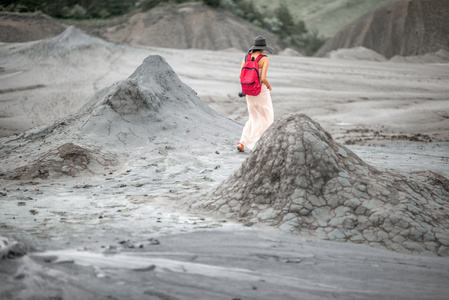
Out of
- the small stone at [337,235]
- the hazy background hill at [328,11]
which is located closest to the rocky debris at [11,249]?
the small stone at [337,235]

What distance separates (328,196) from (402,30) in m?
26.2

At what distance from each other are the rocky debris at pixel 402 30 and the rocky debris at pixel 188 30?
5.36m

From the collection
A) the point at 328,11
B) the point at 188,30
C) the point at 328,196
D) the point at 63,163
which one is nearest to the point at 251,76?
the point at 328,196

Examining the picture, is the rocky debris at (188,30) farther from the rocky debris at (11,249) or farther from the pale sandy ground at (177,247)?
the rocky debris at (11,249)

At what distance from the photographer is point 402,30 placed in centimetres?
2603

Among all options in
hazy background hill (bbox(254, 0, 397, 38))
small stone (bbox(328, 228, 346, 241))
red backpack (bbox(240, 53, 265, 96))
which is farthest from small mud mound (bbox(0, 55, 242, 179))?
hazy background hill (bbox(254, 0, 397, 38))

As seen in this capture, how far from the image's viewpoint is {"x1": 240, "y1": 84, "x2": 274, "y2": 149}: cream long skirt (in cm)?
569

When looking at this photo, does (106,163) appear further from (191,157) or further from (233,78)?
(233,78)

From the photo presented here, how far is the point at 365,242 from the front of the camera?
2.98 metres

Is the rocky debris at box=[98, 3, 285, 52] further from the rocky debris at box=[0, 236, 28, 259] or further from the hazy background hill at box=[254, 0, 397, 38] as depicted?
the rocky debris at box=[0, 236, 28, 259]

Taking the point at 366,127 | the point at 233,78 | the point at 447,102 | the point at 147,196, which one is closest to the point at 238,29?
the point at 233,78

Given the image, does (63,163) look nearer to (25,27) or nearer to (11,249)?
(11,249)

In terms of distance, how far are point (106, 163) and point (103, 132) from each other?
35.4 inches

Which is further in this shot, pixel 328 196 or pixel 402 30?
pixel 402 30
